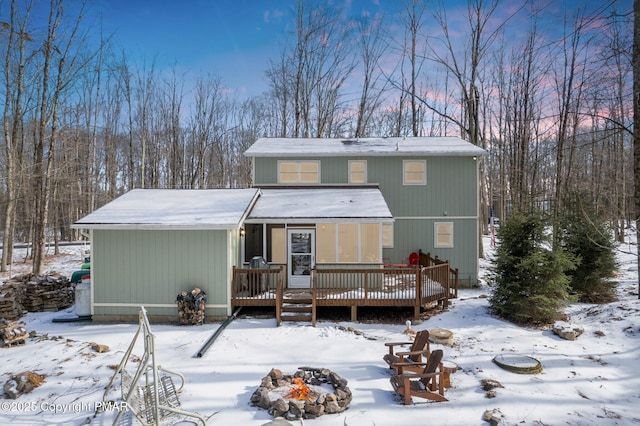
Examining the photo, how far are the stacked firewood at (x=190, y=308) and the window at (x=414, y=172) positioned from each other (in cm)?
942

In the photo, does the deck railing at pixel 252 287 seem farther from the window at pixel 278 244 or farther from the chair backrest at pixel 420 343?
the chair backrest at pixel 420 343

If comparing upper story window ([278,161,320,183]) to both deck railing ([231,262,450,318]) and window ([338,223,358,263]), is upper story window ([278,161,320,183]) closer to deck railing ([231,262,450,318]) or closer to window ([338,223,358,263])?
window ([338,223,358,263])

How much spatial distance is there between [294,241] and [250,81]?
2214 centimetres

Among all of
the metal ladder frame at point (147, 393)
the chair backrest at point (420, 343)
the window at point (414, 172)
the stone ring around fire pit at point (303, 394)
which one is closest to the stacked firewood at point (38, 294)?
the metal ladder frame at point (147, 393)

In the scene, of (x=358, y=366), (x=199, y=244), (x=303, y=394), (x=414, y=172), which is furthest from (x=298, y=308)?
(x=414, y=172)

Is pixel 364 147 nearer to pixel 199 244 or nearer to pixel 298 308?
pixel 298 308

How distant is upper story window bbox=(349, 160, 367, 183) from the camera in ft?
47.2

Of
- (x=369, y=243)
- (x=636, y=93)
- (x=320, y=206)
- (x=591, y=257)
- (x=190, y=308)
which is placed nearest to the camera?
(x=636, y=93)

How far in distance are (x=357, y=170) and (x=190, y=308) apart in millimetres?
8758

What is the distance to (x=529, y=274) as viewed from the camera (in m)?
9.12

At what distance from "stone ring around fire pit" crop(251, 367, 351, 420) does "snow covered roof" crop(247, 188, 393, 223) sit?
5.30 m

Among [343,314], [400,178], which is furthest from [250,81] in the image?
[343,314]

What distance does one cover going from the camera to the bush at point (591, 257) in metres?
10.6

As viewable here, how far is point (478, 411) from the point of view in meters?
5.24
